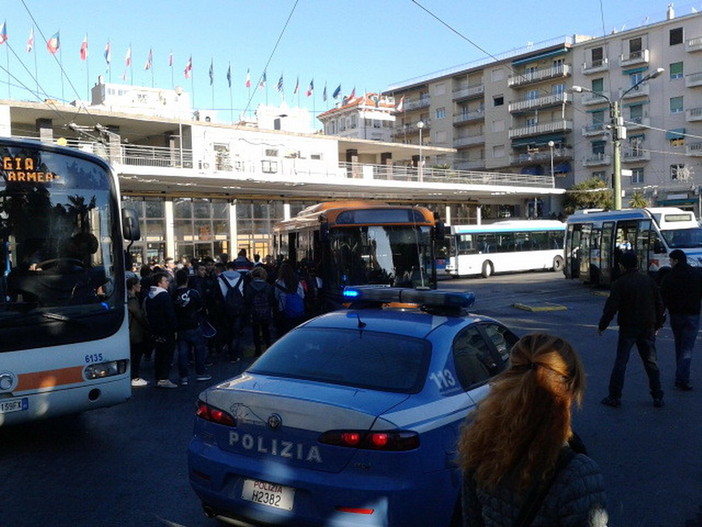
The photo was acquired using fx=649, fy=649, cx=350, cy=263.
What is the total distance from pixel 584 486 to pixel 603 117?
6828 centimetres

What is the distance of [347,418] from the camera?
12.6ft

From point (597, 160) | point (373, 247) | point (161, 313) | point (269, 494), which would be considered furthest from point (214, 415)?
point (597, 160)

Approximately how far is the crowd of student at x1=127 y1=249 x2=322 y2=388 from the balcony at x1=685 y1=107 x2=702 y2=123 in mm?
53624

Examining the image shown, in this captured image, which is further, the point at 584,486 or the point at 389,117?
the point at 389,117

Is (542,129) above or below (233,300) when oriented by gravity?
A: above

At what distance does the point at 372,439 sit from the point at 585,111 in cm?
6739

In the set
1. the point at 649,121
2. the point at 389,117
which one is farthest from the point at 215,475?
the point at 389,117

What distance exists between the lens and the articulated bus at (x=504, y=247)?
114ft

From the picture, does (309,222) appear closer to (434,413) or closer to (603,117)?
(434,413)

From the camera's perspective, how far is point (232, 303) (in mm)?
11438

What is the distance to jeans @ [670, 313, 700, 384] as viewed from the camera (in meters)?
8.62

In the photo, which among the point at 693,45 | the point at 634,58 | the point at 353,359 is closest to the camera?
the point at 353,359

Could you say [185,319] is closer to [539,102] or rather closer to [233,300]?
[233,300]

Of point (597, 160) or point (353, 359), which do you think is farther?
point (597, 160)
